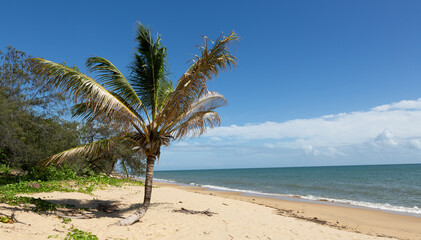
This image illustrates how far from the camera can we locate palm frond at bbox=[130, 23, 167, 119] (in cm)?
886

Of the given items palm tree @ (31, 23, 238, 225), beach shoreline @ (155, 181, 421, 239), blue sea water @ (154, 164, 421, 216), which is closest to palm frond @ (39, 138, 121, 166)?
palm tree @ (31, 23, 238, 225)

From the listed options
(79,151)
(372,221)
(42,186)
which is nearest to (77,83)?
(79,151)

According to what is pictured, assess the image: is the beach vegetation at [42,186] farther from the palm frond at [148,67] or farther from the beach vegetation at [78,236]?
the palm frond at [148,67]

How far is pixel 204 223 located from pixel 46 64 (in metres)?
6.64

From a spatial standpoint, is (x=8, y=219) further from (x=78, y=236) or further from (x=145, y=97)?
(x=145, y=97)

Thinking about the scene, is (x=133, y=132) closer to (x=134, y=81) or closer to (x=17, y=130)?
(x=134, y=81)

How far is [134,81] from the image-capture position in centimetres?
902

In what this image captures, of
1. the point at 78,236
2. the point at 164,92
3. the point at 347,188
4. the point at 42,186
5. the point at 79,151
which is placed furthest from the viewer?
the point at 347,188

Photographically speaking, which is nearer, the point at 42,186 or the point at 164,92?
the point at 164,92

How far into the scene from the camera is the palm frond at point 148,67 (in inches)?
349

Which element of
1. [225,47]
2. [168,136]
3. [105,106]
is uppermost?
[225,47]

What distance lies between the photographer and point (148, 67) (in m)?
8.96

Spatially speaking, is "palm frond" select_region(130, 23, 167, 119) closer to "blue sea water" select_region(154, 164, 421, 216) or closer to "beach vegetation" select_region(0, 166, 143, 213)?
"beach vegetation" select_region(0, 166, 143, 213)

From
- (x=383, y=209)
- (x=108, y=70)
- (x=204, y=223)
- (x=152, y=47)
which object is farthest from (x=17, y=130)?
(x=383, y=209)
